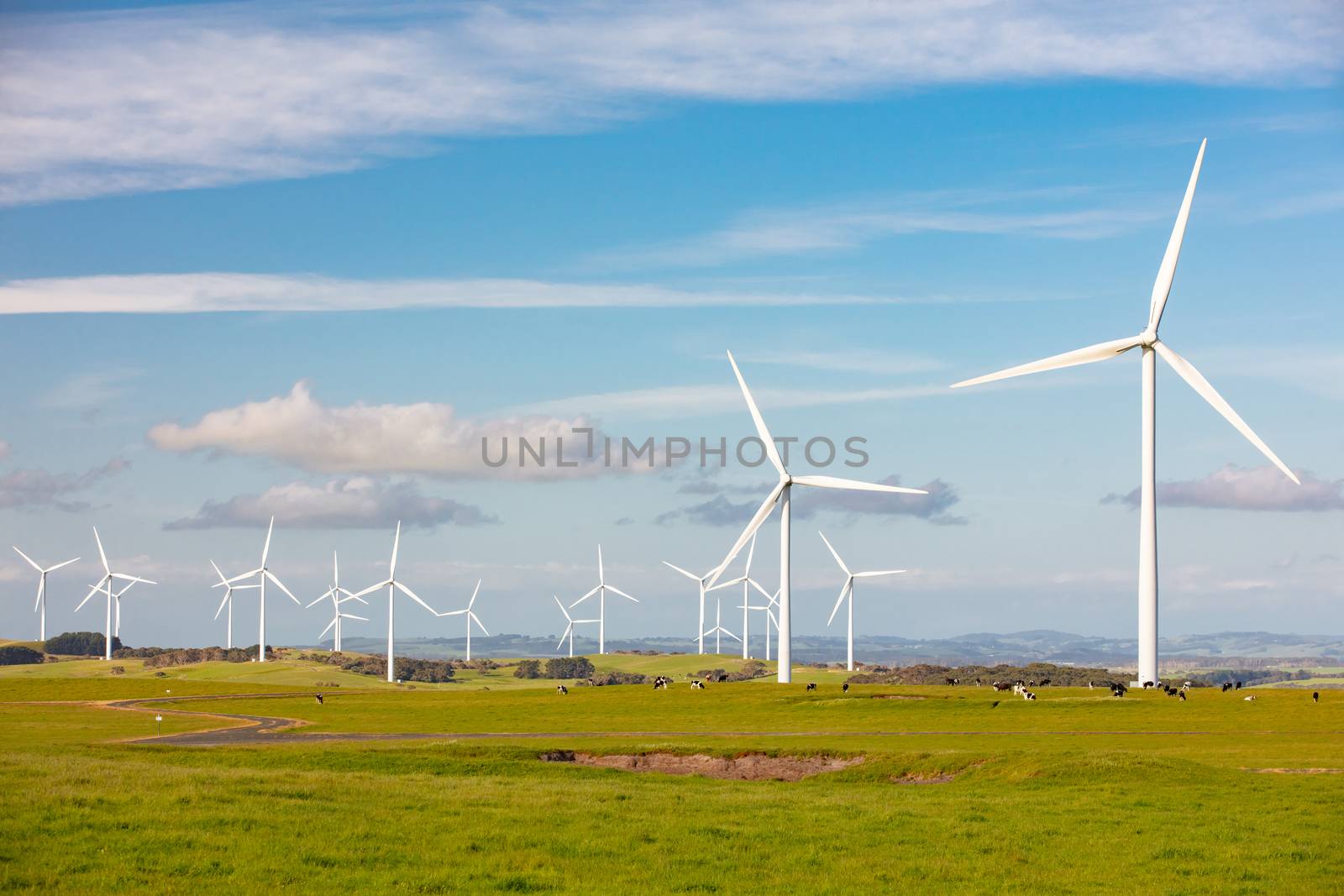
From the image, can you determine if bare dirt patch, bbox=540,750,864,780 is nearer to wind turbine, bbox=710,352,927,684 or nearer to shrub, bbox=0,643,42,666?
wind turbine, bbox=710,352,927,684

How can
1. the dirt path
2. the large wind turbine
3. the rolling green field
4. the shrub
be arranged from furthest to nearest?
1. the shrub
2. the large wind turbine
3. the dirt path
4. the rolling green field

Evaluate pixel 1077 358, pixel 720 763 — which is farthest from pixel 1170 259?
pixel 720 763

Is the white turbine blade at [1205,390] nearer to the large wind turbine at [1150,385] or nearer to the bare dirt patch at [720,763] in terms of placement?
the large wind turbine at [1150,385]

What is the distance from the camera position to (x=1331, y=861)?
2464 cm

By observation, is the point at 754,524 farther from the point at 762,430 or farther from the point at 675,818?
the point at 675,818

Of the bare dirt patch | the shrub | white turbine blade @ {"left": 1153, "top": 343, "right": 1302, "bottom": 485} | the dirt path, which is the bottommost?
the shrub

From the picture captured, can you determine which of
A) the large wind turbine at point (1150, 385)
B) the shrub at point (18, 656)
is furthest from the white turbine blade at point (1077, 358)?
the shrub at point (18, 656)

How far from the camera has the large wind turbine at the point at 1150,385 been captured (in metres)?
77.2

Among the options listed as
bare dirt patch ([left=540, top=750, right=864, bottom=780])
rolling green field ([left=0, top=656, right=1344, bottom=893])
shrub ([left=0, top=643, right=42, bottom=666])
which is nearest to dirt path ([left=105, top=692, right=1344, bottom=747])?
rolling green field ([left=0, top=656, right=1344, bottom=893])

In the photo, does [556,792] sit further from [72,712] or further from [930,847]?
[72,712]

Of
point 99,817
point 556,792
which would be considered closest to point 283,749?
point 556,792

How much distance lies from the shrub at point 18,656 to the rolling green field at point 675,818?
154 metres

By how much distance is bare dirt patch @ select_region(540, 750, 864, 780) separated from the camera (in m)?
45.8

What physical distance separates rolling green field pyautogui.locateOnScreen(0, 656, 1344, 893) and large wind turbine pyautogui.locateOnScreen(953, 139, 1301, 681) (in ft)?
75.1
